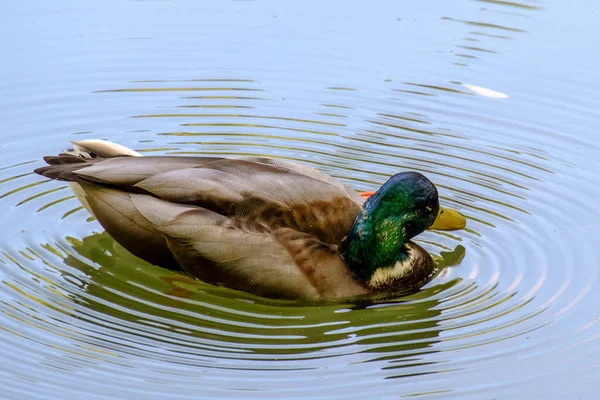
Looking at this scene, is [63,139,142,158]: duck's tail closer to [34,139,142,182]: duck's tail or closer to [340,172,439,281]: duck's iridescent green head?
[34,139,142,182]: duck's tail

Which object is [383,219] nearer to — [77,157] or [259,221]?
[259,221]

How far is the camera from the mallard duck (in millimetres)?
7887

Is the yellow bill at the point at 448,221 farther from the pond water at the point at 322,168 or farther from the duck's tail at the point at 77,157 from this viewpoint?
the duck's tail at the point at 77,157

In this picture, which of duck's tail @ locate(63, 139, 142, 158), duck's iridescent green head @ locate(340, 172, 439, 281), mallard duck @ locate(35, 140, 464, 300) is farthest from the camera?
duck's tail @ locate(63, 139, 142, 158)

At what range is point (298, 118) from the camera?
34.6ft

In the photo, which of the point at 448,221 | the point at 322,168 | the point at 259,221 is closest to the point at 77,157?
the point at 259,221

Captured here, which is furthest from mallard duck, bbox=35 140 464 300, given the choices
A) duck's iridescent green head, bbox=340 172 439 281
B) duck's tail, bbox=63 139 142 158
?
duck's tail, bbox=63 139 142 158

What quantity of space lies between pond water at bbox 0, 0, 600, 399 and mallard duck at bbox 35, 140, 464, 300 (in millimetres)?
172

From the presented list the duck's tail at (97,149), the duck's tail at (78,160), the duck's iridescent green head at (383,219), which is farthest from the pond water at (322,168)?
the duck's tail at (97,149)

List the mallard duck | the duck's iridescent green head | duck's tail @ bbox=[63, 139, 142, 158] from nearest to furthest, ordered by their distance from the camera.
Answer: the mallard duck → the duck's iridescent green head → duck's tail @ bbox=[63, 139, 142, 158]

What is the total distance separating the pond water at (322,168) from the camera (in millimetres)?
6996

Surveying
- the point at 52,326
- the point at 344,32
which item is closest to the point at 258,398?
the point at 52,326

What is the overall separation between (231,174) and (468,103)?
340 centimetres

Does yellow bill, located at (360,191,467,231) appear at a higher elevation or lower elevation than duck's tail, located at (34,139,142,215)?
lower
